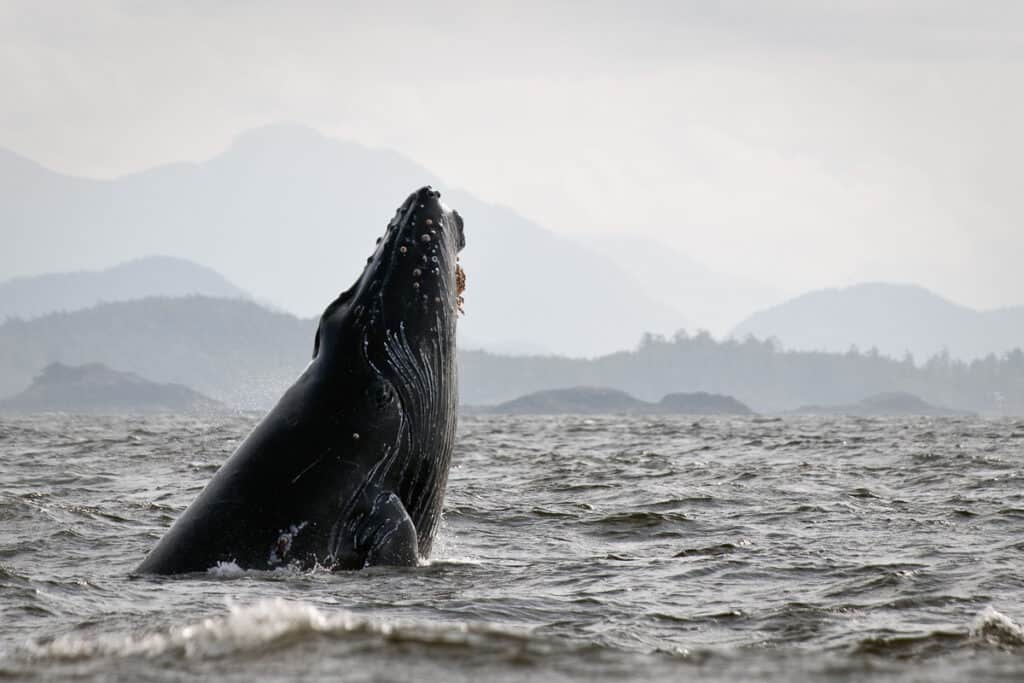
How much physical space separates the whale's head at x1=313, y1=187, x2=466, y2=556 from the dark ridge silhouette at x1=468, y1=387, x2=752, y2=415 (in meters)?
Answer: 157

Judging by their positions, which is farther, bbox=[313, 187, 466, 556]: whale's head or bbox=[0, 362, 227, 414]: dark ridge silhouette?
bbox=[0, 362, 227, 414]: dark ridge silhouette

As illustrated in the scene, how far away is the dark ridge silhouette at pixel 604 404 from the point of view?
553 ft

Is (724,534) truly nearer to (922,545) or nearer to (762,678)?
(922,545)

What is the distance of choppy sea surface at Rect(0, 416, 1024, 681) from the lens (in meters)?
4.12

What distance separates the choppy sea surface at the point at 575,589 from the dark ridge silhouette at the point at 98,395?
167 metres

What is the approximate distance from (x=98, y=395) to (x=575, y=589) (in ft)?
596

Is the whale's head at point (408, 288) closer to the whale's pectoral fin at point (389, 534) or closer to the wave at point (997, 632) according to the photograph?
the whale's pectoral fin at point (389, 534)

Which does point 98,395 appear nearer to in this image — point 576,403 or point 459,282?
point 576,403

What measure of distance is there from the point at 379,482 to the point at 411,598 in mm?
830

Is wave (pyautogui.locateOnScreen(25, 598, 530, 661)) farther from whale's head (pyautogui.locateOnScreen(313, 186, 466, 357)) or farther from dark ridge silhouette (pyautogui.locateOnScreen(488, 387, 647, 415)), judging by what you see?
dark ridge silhouette (pyautogui.locateOnScreen(488, 387, 647, 415))

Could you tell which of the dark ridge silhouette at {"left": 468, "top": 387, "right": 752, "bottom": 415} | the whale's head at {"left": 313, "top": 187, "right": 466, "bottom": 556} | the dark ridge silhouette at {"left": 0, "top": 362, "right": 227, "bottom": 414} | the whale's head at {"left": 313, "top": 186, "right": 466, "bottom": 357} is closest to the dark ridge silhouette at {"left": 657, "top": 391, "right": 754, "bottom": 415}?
the dark ridge silhouette at {"left": 468, "top": 387, "right": 752, "bottom": 415}

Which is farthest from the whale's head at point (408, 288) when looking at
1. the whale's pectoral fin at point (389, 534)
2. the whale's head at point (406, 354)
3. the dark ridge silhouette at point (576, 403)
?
the dark ridge silhouette at point (576, 403)


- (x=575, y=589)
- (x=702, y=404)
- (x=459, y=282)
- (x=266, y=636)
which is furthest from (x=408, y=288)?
(x=702, y=404)

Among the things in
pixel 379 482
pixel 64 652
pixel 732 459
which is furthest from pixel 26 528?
pixel 732 459
